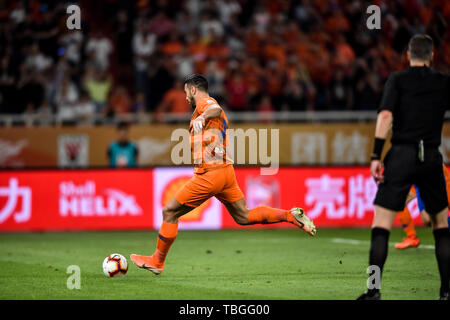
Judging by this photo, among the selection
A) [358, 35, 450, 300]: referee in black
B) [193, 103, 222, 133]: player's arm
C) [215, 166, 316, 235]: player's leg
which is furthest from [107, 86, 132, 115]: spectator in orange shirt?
[358, 35, 450, 300]: referee in black

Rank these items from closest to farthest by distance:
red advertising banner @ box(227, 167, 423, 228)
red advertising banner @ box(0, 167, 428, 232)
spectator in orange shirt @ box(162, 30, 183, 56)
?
red advertising banner @ box(0, 167, 428, 232) → red advertising banner @ box(227, 167, 423, 228) → spectator in orange shirt @ box(162, 30, 183, 56)

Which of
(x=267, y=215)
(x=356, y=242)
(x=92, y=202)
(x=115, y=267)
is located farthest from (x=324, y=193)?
(x=115, y=267)

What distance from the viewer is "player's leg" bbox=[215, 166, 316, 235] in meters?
9.87

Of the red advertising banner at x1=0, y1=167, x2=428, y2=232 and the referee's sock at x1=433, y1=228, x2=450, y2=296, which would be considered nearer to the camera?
the referee's sock at x1=433, y1=228, x2=450, y2=296

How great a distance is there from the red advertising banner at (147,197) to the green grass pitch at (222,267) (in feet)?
1.90

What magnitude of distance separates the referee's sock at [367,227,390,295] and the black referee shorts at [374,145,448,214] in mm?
260

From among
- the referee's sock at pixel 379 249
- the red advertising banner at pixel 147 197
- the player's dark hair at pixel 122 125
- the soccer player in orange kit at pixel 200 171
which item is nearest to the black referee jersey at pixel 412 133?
the referee's sock at pixel 379 249

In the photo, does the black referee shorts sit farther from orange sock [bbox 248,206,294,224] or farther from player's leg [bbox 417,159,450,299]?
orange sock [bbox 248,206,294,224]

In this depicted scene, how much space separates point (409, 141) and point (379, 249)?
3.50 ft

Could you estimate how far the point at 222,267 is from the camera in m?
10.7

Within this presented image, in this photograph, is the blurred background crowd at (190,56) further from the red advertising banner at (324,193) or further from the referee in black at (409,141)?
the referee in black at (409,141)

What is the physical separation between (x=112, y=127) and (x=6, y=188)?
349 centimetres

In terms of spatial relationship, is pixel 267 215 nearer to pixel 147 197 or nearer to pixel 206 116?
pixel 206 116

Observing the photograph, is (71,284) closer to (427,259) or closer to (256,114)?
(427,259)
